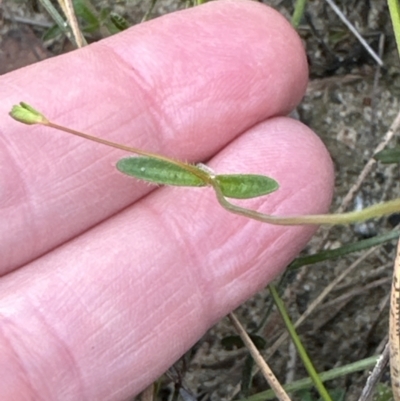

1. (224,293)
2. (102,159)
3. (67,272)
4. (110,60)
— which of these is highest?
(110,60)

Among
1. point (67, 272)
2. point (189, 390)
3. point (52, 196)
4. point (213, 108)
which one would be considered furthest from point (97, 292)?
point (189, 390)

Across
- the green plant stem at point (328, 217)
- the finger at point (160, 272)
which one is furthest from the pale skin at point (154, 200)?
the green plant stem at point (328, 217)

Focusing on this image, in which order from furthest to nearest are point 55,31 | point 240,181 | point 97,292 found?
point 55,31
point 97,292
point 240,181

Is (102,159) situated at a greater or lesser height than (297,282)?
greater

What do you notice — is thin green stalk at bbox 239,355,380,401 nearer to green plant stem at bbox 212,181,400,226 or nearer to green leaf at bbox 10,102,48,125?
green plant stem at bbox 212,181,400,226

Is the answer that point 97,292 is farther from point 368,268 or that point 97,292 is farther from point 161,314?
point 368,268

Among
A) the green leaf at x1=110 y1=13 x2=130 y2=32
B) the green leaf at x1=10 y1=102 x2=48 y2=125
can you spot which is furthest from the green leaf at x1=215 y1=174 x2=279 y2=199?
the green leaf at x1=110 y1=13 x2=130 y2=32
